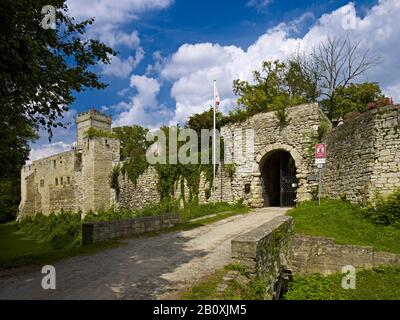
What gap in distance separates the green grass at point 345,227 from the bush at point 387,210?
0.67 feet

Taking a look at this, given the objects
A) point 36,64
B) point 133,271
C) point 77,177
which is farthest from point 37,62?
point 77,177

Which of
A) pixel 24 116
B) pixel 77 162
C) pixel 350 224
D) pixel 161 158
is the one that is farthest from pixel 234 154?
pixel 77 162

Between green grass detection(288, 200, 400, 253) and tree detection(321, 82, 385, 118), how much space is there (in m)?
14.3

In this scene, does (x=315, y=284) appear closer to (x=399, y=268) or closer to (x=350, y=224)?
(x=399, y=268)

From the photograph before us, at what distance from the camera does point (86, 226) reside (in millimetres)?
9422

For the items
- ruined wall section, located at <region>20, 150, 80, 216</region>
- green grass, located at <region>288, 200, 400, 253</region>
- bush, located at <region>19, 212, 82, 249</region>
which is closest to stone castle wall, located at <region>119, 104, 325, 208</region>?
green grass, located at <region>288, 200, 400, 253</region>

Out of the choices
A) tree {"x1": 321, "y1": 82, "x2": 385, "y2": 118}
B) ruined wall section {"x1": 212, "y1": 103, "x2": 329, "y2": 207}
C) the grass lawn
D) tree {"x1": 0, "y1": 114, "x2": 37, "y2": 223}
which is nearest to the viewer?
the grass lawn

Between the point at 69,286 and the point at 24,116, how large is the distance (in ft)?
12.7

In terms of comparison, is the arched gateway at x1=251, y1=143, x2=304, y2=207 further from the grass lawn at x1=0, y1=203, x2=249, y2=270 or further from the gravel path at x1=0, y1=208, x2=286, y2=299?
the gravel path at x1=0, y1=208, x2=286, y2=299

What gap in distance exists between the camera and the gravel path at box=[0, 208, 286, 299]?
16.9ft

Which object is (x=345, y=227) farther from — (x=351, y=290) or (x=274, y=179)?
(x=274, y=179)

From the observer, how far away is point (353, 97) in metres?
25.2

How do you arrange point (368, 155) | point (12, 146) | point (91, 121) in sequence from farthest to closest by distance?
1. point (91, 121)
2. point (368, 155)
3. point (12, 146)

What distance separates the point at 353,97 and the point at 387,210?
1716cm
